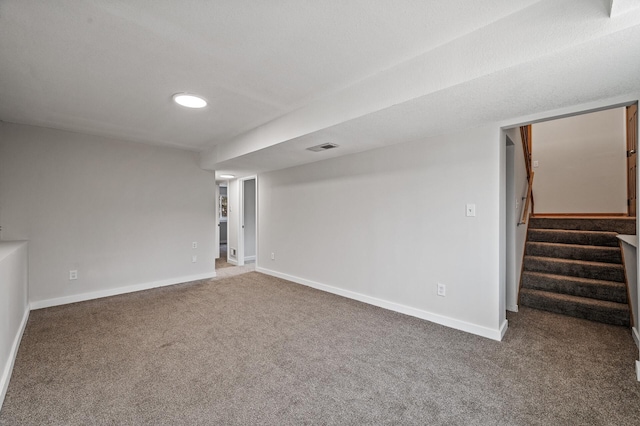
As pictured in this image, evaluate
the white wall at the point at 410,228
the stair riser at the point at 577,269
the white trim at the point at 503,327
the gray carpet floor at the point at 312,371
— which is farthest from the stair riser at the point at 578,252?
the white wall at the point at 410,228

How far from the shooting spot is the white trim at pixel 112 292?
11.2 feet

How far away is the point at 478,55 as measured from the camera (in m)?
→ 1.67

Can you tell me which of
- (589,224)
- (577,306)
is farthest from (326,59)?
(589,224)

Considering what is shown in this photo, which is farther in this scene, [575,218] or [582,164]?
[582,164]

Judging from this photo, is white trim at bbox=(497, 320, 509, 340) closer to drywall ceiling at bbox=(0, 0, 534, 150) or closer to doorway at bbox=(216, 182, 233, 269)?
drywall ceiling at bbox=(0, 0, 534, 150)

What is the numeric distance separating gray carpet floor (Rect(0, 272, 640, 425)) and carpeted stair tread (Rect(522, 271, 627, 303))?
1.38ft

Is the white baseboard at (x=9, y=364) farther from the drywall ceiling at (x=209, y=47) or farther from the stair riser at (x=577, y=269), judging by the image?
the stair riser at (x=577, y=269)

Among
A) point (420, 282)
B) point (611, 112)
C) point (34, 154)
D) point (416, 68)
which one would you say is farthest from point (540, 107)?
point (34, 154)

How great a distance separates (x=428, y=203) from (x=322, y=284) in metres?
1.99

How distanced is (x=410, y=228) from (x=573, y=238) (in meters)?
2.59

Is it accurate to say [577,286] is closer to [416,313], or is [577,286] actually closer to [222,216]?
[416,313]

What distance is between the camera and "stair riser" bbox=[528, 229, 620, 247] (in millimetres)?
3641

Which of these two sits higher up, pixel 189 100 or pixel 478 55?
pixel 189 100

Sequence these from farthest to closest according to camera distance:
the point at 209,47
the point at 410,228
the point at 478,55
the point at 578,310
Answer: the point at 410,228
the point at 578,310
the point at 209,47
the point at 478,55
